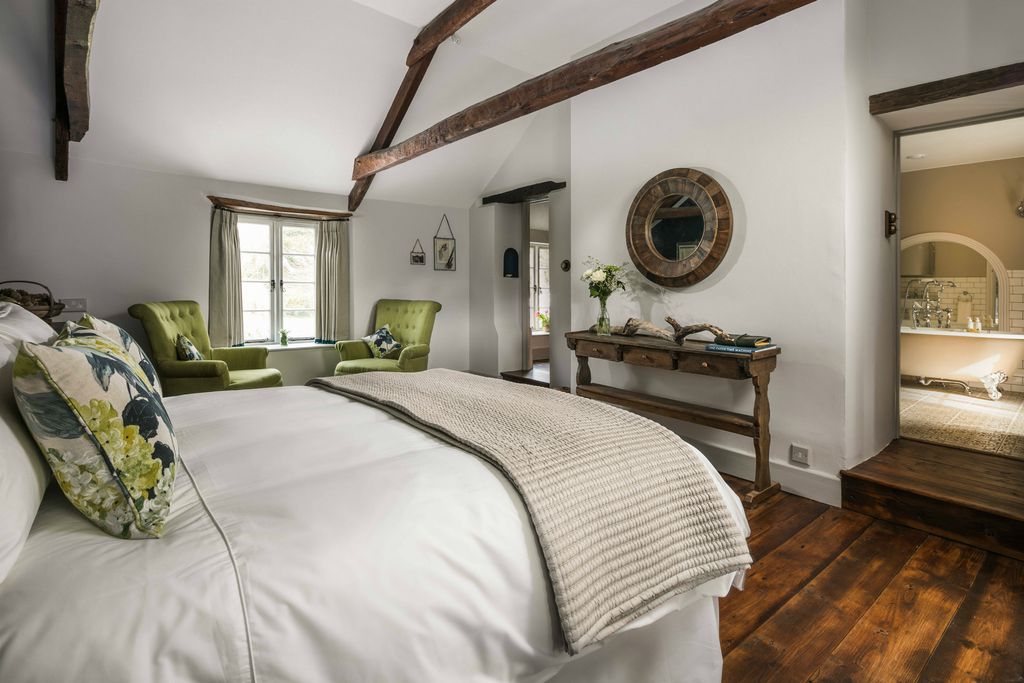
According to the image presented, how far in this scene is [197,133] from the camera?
4406 millimetres

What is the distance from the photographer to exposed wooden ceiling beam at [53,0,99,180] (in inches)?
103

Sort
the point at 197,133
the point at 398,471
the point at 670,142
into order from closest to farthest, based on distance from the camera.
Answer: the point at 398,471, the point at 670,142, the point at 197,133

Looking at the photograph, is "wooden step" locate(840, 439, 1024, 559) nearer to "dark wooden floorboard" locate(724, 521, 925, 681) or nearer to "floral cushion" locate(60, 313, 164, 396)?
"dark wooden floorboard" locate(724, 521, 925, 681)

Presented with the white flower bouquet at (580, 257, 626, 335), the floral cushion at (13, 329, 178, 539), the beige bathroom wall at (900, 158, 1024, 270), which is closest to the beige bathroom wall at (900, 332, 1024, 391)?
the beige bathroom wall at (900, 158, 1024, 270)

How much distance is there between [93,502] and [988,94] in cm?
386

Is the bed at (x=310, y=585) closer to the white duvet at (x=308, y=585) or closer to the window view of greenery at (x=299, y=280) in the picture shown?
the white duvet at (x=308, y=585)

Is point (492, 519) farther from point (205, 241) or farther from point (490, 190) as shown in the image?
point (490, 190)

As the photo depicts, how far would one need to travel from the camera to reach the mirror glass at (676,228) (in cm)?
343

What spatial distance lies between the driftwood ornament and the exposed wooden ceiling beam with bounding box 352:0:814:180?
1443 millimetres

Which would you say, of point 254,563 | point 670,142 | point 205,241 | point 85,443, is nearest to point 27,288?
point 205,241

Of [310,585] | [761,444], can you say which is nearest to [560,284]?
[761,444]

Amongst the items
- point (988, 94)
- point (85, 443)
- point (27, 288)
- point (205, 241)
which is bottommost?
point (85, 443)

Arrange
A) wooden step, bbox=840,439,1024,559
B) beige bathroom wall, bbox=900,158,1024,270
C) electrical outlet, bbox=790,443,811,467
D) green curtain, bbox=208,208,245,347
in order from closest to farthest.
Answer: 1. wooden step, bbox=840,439,1024,559
2. electrical outlet, bbox=790,443,811,467
3. beige bathroom wall, bbox=900,158,1024,270
4. green curtain, bbox=208,208,245,347

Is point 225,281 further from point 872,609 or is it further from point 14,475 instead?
point 872,609
